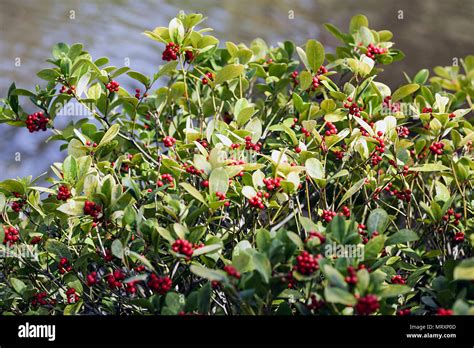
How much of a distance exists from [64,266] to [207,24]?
8.76 feet

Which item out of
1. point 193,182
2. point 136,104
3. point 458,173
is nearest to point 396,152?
point 458,173

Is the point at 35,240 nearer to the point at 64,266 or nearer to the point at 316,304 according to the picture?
the point at 64,266

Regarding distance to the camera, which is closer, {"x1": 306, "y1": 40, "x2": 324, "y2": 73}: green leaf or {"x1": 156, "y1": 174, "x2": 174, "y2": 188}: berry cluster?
{"x1": 156, "y1": 174, "x2": 174, "y2": 188}: berry cluster

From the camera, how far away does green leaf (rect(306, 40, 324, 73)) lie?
1.63 m

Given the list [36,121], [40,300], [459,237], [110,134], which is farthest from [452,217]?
[36,121]

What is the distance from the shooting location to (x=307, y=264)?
109cm

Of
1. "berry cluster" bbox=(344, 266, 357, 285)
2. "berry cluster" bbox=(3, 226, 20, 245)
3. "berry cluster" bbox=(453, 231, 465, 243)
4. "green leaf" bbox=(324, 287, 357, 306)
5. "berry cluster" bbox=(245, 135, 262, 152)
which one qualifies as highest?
"berry cluster" bbox=(245, 135, 262, 152)

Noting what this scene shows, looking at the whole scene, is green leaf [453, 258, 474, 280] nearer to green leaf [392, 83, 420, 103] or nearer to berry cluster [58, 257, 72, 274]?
green leaf [392, 83, 420, 103]

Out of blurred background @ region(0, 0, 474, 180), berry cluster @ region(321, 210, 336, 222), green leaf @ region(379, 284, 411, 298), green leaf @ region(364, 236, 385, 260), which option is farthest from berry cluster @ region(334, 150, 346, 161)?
blurred background @ region(0, 0, 474, 180)

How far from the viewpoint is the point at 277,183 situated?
50.6 inches

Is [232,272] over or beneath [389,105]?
beneath

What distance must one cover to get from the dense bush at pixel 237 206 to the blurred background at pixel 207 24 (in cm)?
177

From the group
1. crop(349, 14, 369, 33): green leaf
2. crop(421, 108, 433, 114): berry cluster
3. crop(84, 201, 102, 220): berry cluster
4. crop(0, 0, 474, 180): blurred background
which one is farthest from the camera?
crop(0, 0, 474, 180): blurred background

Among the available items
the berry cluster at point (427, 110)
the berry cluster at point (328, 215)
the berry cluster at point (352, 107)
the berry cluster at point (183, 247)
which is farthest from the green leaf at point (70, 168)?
the berry cluster at point (427, 110)
